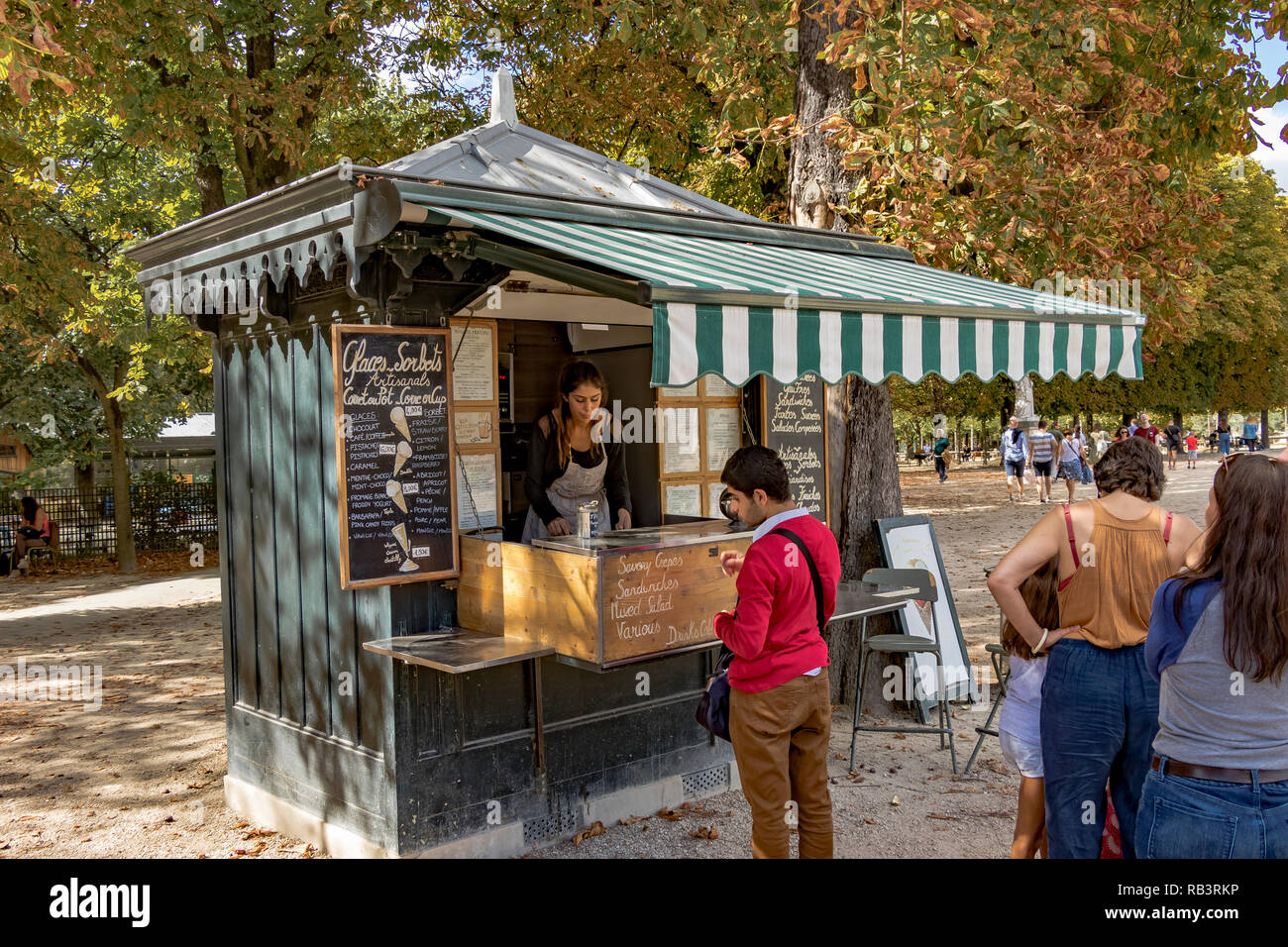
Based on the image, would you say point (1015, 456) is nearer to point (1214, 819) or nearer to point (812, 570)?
point (812, 570)

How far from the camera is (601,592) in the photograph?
14.8ft

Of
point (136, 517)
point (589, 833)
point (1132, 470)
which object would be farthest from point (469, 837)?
point (136, 517)

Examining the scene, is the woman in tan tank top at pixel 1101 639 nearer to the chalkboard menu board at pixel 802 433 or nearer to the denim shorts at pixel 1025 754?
the denim shorts at pixel 1025 754

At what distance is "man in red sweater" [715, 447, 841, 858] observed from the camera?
3.81 metres

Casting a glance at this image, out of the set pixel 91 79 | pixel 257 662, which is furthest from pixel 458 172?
pixel 91 79

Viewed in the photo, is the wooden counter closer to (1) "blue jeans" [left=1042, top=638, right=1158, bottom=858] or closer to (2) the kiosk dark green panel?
(2) the kiosk dark green panel

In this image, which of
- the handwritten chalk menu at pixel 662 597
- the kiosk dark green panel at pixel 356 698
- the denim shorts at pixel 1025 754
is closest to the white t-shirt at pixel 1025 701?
the denim shorts at pixel 1025 754

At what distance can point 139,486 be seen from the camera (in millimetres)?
22469

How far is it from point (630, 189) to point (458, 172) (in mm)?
1313

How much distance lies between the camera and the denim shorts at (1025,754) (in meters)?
4.12

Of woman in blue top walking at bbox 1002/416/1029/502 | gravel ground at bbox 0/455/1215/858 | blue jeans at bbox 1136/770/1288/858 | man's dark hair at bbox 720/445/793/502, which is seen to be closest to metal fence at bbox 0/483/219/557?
gravel ground at bbox 0/455/1215/858

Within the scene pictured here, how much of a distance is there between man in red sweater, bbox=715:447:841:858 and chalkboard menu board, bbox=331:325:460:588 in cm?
180

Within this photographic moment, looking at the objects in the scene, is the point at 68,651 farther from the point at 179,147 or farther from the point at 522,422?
the point at 522,422

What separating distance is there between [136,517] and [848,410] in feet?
62.1
